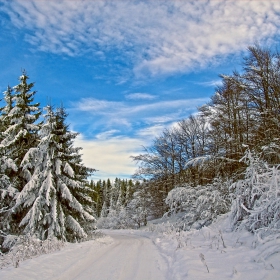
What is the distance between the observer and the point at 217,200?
45.2 ft

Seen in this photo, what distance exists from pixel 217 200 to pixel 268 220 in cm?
781

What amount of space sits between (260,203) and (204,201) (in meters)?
7.34

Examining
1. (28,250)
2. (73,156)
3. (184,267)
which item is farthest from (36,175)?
(184,267)

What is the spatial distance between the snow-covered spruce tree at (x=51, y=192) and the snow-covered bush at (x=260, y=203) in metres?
9.69

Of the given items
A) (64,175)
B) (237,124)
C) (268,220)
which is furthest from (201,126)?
(268,220)

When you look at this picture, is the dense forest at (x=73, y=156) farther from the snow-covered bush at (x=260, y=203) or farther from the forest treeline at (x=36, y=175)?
the snow-covered bush at (x=260, y=203)

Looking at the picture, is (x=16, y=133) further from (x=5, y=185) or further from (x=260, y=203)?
(x=260, y=203)

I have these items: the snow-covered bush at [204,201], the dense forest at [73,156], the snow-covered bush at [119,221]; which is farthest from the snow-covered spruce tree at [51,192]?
the snow-covered bush at [119,221]

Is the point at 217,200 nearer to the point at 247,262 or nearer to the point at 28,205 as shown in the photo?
the point at 247,262

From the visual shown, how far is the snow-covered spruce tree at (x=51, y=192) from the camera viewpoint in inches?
534

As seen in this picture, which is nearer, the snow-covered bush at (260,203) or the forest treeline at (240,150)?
the snow-covered bush at (260,203)

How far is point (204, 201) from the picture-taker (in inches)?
555

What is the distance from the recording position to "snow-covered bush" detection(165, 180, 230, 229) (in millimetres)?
13750

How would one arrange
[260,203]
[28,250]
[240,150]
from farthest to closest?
[240,150]
[28,250]
[260,203]
